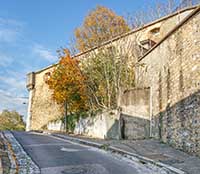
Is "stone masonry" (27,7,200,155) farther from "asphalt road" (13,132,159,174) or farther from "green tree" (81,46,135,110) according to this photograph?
"asphalt road" (13,132,159,174)

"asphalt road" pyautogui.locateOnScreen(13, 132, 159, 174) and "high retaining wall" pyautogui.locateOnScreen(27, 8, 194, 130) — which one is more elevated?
"high retaining wall" pyautogui.locateOnScreen(27, 8, 194, 130)

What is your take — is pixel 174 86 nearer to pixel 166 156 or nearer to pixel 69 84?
pixel 166 156

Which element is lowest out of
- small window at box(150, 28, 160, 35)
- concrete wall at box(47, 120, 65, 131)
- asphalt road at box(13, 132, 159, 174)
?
asphalt road at box(13, 132, 159, 174)

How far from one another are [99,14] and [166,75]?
17827mm

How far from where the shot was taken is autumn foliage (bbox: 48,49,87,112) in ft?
68.9

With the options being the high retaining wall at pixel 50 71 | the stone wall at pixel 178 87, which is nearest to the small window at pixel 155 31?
the high retaining wall at pixel 50 71

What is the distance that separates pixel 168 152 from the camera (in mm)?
10203

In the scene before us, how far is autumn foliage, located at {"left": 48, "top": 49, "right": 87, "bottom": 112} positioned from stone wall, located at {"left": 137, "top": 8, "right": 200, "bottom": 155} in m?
7.29

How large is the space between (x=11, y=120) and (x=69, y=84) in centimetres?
2639

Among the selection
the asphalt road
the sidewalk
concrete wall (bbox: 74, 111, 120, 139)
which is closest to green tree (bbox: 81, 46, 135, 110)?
concrete wall (bbox: 74, 111, 120, 139)

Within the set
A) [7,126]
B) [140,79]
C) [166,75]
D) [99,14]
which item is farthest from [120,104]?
[7,126]

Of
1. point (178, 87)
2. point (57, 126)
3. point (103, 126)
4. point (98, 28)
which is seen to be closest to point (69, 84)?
point (57, 126)

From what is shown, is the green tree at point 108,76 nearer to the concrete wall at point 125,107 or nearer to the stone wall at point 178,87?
the concrete wall at point 125,107

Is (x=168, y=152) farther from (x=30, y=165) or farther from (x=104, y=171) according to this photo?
(x=30, y=165)
